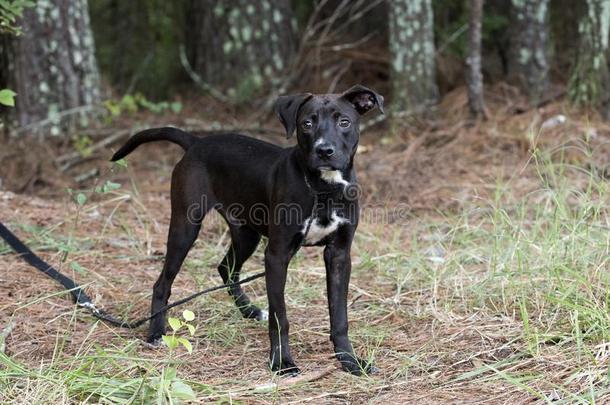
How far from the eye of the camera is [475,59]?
7410 mm

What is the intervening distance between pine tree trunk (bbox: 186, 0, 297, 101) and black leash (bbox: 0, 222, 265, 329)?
391 cm

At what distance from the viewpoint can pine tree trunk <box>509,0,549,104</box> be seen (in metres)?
8.18

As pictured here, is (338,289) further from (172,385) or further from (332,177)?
(172,385)

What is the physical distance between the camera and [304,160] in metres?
3.92

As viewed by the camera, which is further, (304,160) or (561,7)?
(561,7)

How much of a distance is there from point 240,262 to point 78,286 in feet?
2.92

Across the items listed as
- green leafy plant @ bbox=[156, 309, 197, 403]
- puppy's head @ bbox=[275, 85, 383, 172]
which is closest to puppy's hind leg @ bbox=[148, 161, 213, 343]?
puppy's head @ bbox=[275, 85, 383, 172]

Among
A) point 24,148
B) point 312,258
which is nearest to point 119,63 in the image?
point 24,148

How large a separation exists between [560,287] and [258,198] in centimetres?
157

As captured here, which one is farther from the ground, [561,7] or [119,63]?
[561,7]

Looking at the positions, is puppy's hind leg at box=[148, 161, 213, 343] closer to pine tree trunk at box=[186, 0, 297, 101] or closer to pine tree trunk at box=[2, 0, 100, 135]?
pine tree trunk at box=[2, 0, 100, 135]

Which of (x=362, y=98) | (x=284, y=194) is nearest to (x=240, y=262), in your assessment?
(x=284, y=194)

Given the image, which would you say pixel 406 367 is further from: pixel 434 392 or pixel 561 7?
pixel 561 7

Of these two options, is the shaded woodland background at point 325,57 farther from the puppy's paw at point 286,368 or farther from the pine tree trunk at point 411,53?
the puppy's paw at point 286,368
